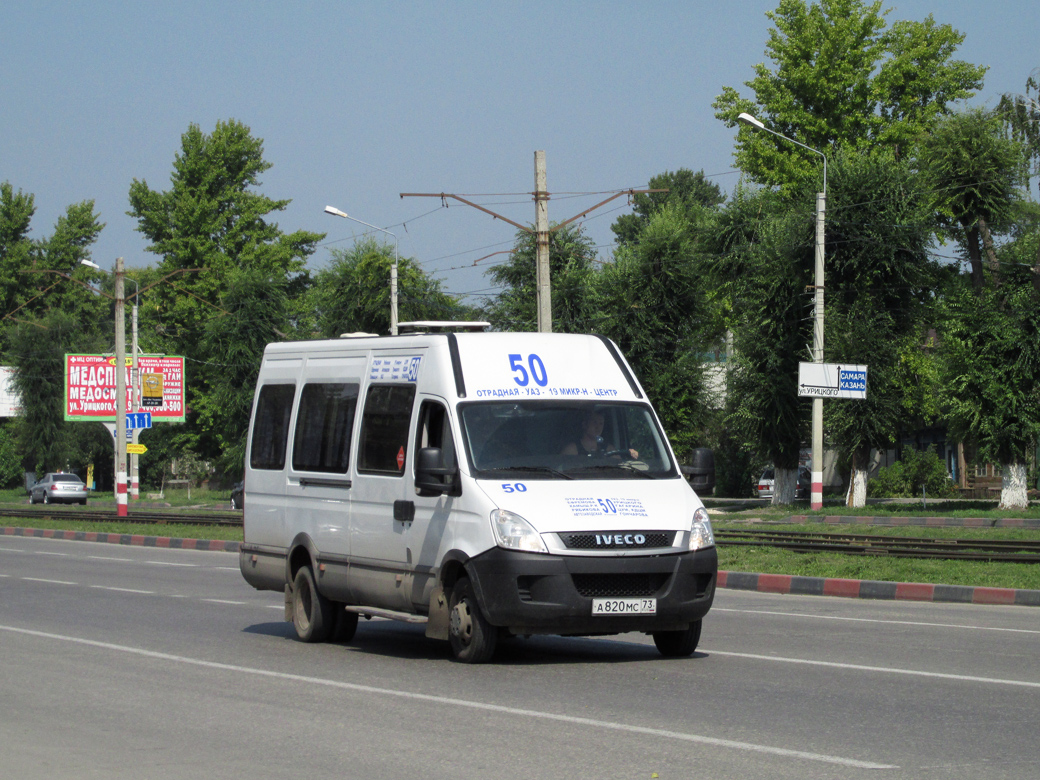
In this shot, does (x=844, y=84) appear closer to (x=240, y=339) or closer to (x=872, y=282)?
(x=872, y=282)

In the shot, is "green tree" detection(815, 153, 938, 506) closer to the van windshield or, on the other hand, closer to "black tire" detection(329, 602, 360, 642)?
"black tire" detection(329, 602, 360, 642)

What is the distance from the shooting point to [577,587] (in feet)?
31.0

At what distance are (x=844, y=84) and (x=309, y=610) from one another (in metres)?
41.6

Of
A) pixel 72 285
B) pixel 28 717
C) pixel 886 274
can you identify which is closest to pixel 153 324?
pixel 72 285

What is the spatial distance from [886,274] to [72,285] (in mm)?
67607

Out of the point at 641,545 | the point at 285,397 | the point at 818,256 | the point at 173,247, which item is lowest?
the point at 641,545

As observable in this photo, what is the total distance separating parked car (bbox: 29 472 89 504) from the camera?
61.1 metres

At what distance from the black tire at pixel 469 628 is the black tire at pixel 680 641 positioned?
4.17 ft

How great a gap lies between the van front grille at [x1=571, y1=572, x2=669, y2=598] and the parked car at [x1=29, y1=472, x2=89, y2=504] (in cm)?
5548

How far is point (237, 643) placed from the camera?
38.4ft

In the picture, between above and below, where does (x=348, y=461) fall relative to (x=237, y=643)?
above

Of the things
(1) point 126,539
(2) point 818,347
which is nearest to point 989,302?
(2) point 818,347

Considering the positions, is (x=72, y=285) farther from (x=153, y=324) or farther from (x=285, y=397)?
(x=285, y=397)

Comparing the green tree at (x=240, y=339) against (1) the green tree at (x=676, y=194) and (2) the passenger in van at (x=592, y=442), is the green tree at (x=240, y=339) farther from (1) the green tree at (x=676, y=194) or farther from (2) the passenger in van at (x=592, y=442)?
(2) the passenger in van at (x=592, y=442)
